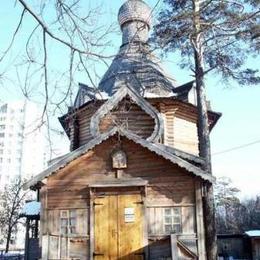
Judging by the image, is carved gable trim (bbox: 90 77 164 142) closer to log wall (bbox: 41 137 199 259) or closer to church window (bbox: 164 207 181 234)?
log wall (bbox: 41 137 199 259)

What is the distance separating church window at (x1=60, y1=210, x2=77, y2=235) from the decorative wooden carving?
2.10 m

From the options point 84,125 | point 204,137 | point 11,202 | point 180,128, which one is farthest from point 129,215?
point 11,202

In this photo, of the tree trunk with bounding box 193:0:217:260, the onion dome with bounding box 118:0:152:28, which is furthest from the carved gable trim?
the onion dome with bounding box 118:0:152:28

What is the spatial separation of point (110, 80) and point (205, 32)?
5.62 m

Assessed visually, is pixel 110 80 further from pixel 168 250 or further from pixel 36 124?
pixel 36 124

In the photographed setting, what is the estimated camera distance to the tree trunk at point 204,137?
16984 millimetres

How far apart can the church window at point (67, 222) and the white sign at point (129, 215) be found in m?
1.72

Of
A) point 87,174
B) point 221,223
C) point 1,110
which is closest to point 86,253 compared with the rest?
point 87,174

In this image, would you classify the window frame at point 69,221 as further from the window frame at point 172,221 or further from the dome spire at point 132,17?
the dome spire at point 132,17

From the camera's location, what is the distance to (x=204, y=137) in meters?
18.6

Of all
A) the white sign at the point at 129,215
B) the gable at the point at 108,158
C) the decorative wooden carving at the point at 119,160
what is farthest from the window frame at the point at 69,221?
the decorative wooden carving at the point at 119,160

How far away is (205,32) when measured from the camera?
1930cm

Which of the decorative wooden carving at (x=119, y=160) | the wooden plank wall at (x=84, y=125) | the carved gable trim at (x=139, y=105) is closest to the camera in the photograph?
the decorative wooden carving at (x=119, y=160)

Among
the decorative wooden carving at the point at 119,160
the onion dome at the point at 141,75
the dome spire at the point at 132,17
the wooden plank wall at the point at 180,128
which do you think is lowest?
the decorative wooden carving at the point at 119,160
